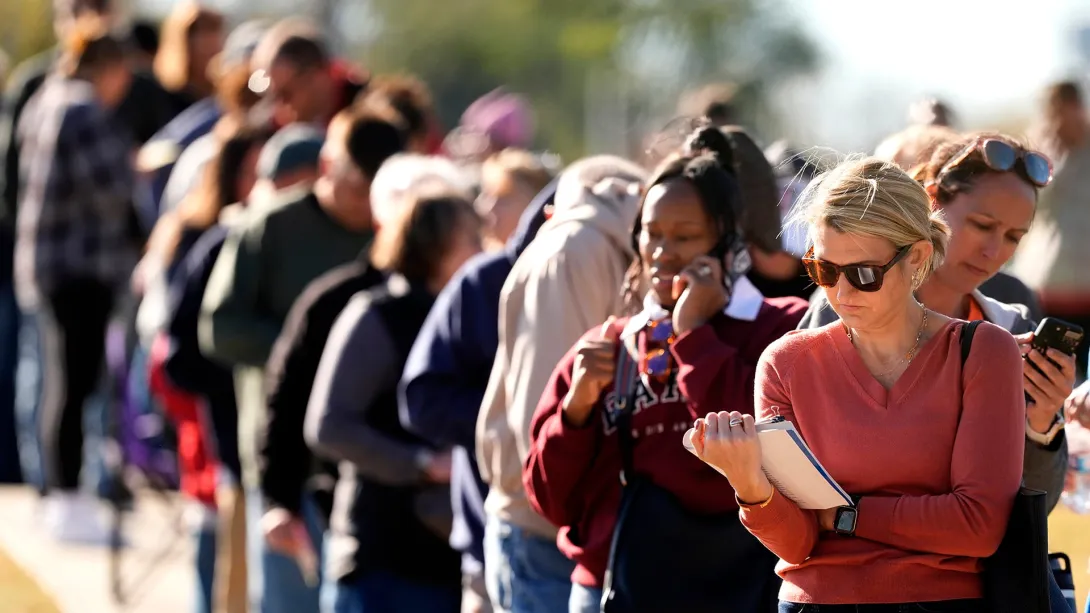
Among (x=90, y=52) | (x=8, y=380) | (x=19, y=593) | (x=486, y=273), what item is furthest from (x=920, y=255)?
(x=8, y=380)

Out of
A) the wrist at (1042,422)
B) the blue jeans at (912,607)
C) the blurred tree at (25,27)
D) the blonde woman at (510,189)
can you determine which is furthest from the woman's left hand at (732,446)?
the blurred tree at (25,27)

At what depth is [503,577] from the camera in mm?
4844

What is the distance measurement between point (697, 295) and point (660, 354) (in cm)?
16

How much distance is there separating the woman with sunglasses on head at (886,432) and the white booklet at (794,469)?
22 mm

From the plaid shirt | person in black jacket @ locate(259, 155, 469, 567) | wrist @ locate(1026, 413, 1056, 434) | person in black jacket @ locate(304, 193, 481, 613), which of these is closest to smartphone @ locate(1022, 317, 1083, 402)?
wrist @ locate(1026, 413, 1056, 434)

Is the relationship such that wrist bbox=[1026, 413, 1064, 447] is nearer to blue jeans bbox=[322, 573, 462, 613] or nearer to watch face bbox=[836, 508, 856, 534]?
watch face bbox=[836, 508, 856, 534]

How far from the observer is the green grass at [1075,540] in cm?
635

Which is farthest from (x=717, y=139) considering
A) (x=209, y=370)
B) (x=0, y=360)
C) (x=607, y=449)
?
(x=0, y=360)

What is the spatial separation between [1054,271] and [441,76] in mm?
36843

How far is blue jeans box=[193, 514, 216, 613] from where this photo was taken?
299 inches

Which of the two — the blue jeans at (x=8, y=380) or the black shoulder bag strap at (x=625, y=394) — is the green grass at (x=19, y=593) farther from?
the black shoulder bag strap at (x=625, y=394)

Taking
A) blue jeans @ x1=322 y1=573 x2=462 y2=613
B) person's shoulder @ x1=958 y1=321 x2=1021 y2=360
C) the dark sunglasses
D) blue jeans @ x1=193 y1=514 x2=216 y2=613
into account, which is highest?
the dark sunglasses

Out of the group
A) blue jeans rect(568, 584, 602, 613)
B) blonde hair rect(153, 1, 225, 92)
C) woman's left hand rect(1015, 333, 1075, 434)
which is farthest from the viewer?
blonde hair rect(153, 1, 225, 92)

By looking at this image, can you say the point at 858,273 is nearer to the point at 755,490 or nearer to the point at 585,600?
the point at 755,490
